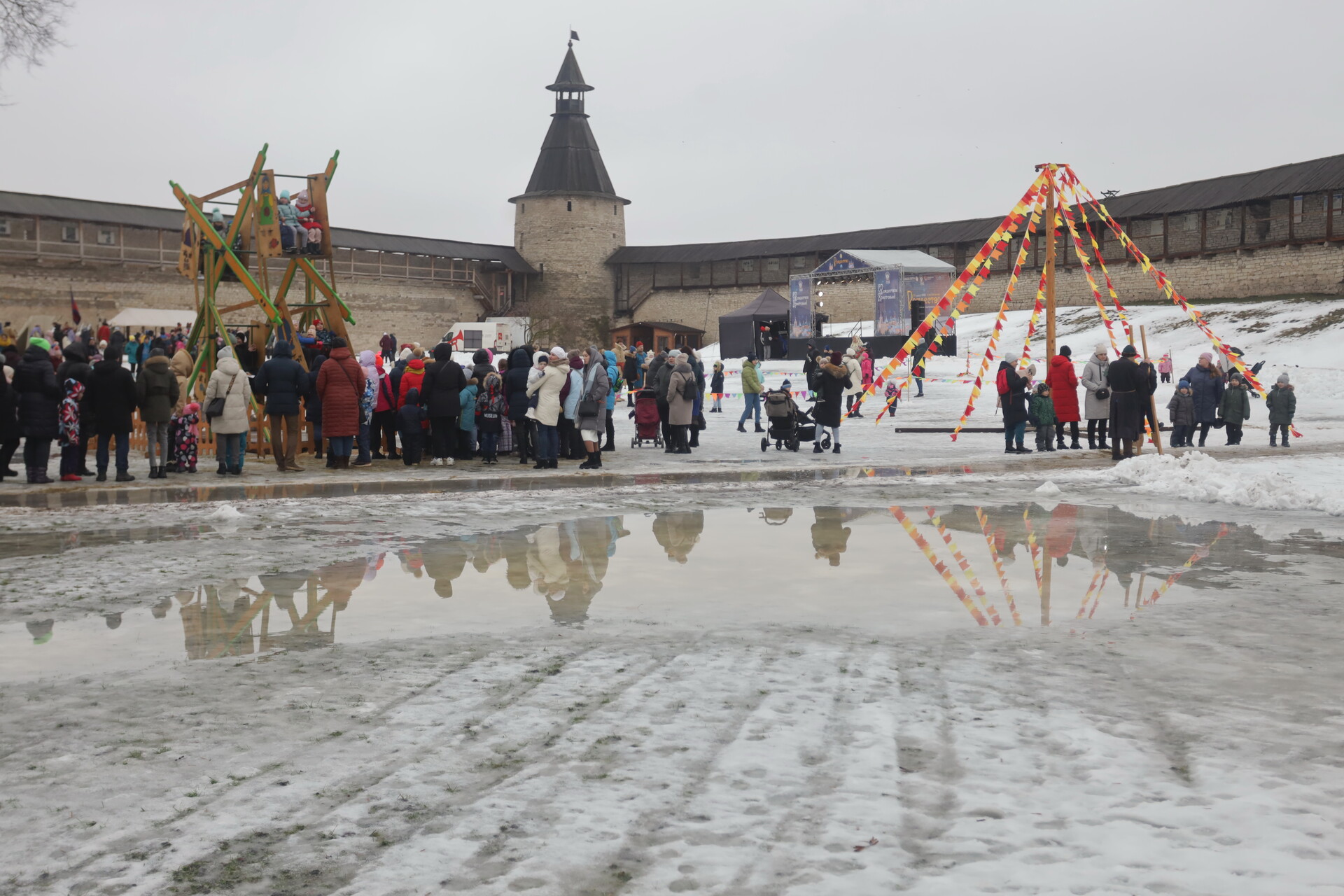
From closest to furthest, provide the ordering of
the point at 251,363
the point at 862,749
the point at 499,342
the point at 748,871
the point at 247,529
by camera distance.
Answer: the point at 748,871
the point at 862,749
the point at 247,529
the point at 251,363
the point at 499,342

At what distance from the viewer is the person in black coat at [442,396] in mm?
13039

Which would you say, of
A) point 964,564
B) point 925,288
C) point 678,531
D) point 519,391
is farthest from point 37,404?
point 925,288

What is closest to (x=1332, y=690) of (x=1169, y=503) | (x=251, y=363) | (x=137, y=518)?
(x=1169, y=503)

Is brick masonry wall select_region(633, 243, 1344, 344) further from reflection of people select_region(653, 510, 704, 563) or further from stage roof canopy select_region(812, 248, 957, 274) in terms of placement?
reflection of people select_region(653, 510, 704, 563)

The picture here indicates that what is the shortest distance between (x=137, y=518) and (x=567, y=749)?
6551mm

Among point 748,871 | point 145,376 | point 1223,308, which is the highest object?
point 1223,308

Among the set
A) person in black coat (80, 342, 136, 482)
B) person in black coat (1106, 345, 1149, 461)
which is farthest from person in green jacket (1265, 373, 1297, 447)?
person in black coat (80, 342, 136, 482)

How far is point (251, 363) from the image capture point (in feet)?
47.1

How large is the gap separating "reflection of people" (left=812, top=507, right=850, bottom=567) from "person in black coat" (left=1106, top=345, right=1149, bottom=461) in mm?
5738

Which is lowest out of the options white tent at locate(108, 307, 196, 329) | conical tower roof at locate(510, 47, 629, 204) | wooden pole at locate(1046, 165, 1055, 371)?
wooden pole at locate(1046, 165, 1055, 371)

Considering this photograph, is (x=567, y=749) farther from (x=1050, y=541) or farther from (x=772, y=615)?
(x=1050, y=541)

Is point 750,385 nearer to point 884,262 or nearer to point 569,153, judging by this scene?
point 884,262

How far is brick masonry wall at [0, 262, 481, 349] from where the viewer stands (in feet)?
133

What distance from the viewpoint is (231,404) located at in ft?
39.3
